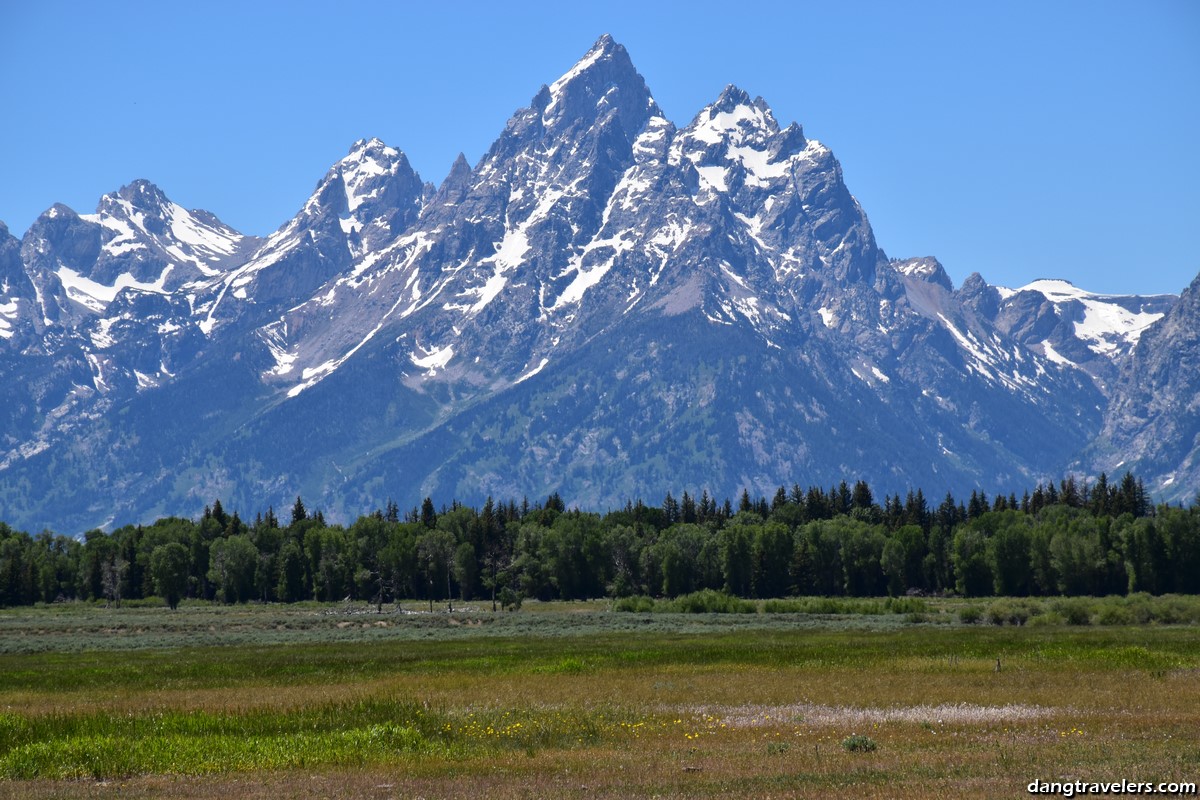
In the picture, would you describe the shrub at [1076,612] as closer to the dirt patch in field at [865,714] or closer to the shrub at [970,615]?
the shrub at [970,615]

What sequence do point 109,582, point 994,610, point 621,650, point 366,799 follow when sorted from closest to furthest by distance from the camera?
point 366,799 → point 621,650 → point 994,610 → point 109,582

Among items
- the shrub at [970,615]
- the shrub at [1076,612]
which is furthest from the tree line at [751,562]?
the shrub at [970,615]

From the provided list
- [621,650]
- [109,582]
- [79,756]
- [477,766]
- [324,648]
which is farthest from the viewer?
[109,582]

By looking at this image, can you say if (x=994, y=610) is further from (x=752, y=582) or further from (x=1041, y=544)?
(x=752, y=582)

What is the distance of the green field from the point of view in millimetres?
35625

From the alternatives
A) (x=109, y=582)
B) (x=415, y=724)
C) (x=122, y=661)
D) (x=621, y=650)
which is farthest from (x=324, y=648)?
(x=109, y=582)

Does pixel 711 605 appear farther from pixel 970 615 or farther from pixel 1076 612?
pixel 1076 612

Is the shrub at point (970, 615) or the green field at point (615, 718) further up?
the green field at point (615, 718)

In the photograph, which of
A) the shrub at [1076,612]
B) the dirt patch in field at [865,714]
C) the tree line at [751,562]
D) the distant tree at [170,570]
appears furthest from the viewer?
the distant tree at [170,570]

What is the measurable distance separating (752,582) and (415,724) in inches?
5361

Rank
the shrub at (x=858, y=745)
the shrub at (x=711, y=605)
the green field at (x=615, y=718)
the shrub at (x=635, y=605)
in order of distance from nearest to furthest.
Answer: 1. the green field at (x=615, y=718)
2. the shrub at (x=858, y=745)
3. the shrub at (x=711, y=605)
4. the shrub at (x=635, y=605)

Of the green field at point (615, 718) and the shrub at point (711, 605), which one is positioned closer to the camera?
the green field at point (615, 718)

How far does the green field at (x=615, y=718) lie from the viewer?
117 ft

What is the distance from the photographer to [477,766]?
3862 cm
